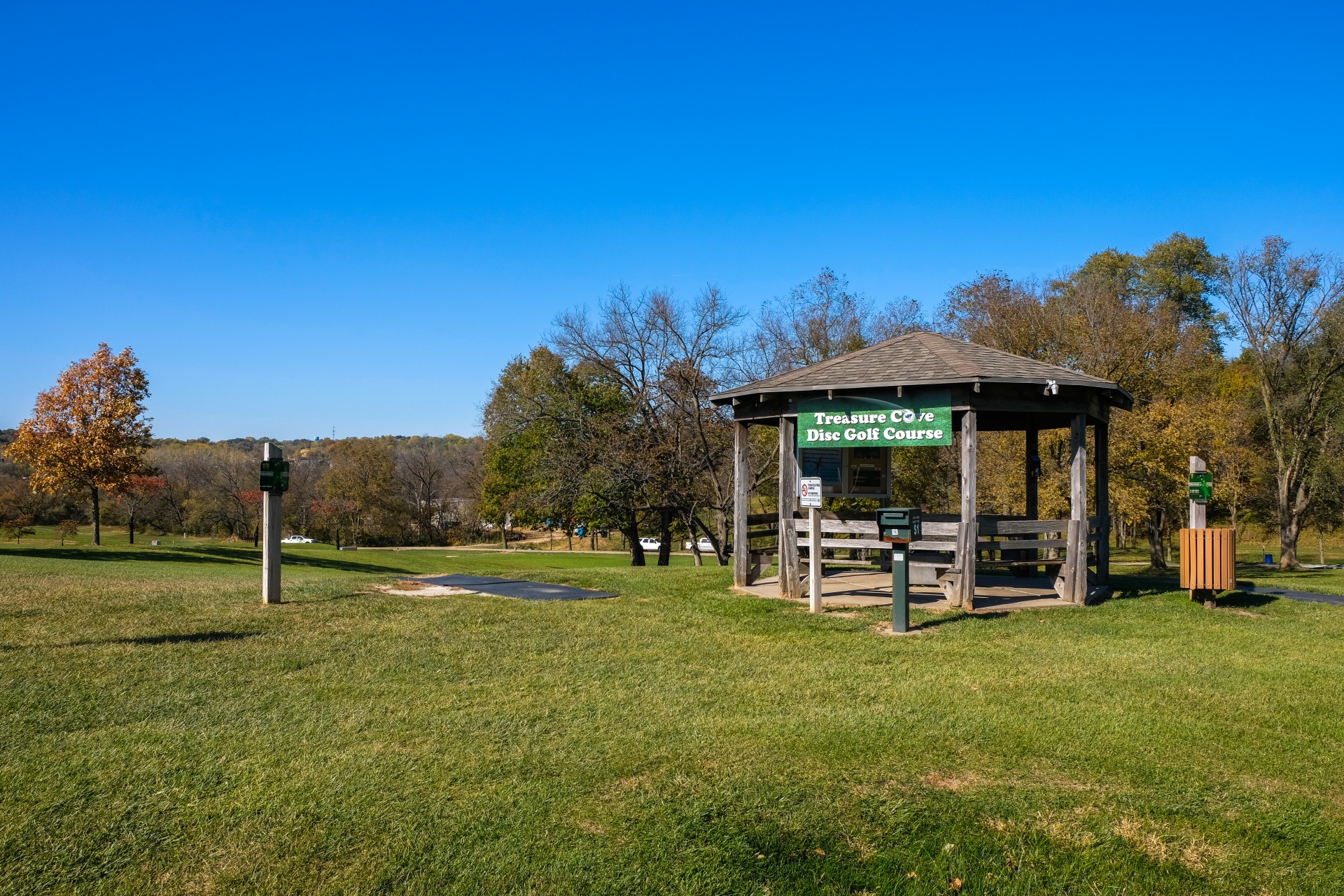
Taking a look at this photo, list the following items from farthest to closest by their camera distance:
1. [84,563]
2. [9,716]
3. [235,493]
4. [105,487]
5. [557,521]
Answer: [235,493] → [557,521] → [105,487] → [84,563] → [9,716]

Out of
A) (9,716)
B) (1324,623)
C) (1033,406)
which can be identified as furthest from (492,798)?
(1324,623)

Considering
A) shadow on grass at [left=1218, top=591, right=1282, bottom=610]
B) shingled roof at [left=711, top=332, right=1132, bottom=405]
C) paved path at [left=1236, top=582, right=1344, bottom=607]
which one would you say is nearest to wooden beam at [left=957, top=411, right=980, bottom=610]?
shingled roof at [left=711, top=332, right=1132, bottom=405]

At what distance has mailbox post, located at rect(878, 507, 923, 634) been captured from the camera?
9.92m

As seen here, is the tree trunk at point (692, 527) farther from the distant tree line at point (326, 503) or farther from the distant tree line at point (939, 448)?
the distant tree line at point (326, 503)

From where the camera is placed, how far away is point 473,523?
231ft

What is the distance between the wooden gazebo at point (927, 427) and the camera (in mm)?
12094

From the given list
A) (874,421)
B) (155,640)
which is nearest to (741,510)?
(874,421)

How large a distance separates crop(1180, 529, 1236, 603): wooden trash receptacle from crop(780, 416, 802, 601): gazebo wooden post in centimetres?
528

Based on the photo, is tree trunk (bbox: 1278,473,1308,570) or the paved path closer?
the paved path

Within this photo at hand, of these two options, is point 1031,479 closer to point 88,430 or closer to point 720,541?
point 720,541

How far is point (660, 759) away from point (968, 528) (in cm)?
771

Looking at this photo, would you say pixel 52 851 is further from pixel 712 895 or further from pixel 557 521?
pixel 557 521

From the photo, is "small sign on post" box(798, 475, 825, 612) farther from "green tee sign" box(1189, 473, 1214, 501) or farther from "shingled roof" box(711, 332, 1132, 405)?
"green tee sign" box(1189, 473, 1214, 501)

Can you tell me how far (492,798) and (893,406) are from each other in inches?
358
